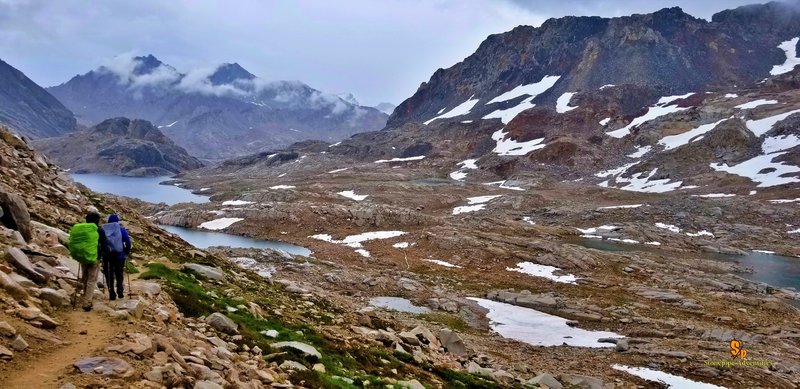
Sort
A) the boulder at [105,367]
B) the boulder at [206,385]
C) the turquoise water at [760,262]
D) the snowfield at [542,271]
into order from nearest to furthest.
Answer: the boulder at [105,367] → the boulder at [206,385] → the snowfield at [542,271] → the turquoise water at [760,262]

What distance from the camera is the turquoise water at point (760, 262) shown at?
53938mm

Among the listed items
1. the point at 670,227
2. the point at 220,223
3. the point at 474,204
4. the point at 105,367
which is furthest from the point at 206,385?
the point at 474,204

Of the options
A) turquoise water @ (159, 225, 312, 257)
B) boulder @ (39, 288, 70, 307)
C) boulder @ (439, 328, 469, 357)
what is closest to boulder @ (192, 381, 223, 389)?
boulder @ (39, 288, 70, 307)

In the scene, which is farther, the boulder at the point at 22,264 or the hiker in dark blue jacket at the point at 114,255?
the hiker in dark blue jacket at the point at 114,255

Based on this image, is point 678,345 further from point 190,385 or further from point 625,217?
point 625,217

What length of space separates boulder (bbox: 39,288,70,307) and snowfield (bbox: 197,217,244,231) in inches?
2851

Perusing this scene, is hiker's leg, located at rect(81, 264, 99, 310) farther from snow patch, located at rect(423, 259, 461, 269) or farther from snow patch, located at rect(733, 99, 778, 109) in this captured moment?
snow patch, located at rect(733, 99, 778, 109)

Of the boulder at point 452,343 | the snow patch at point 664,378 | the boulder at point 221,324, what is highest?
the boulder at point 221,324

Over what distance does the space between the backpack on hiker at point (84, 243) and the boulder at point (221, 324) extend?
3.18 metres

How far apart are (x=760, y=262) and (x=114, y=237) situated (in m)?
71.5

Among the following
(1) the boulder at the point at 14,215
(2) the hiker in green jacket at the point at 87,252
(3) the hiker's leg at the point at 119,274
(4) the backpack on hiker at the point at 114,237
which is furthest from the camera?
(1) the boulder at the point at 14,215

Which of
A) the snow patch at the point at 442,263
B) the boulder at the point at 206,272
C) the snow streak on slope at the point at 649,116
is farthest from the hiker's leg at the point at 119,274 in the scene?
the snow streak on slope at the point at 649,116

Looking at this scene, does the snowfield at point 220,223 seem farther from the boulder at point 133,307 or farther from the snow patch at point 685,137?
the snow patch at point 685,137

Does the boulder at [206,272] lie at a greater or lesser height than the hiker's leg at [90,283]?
lesser
